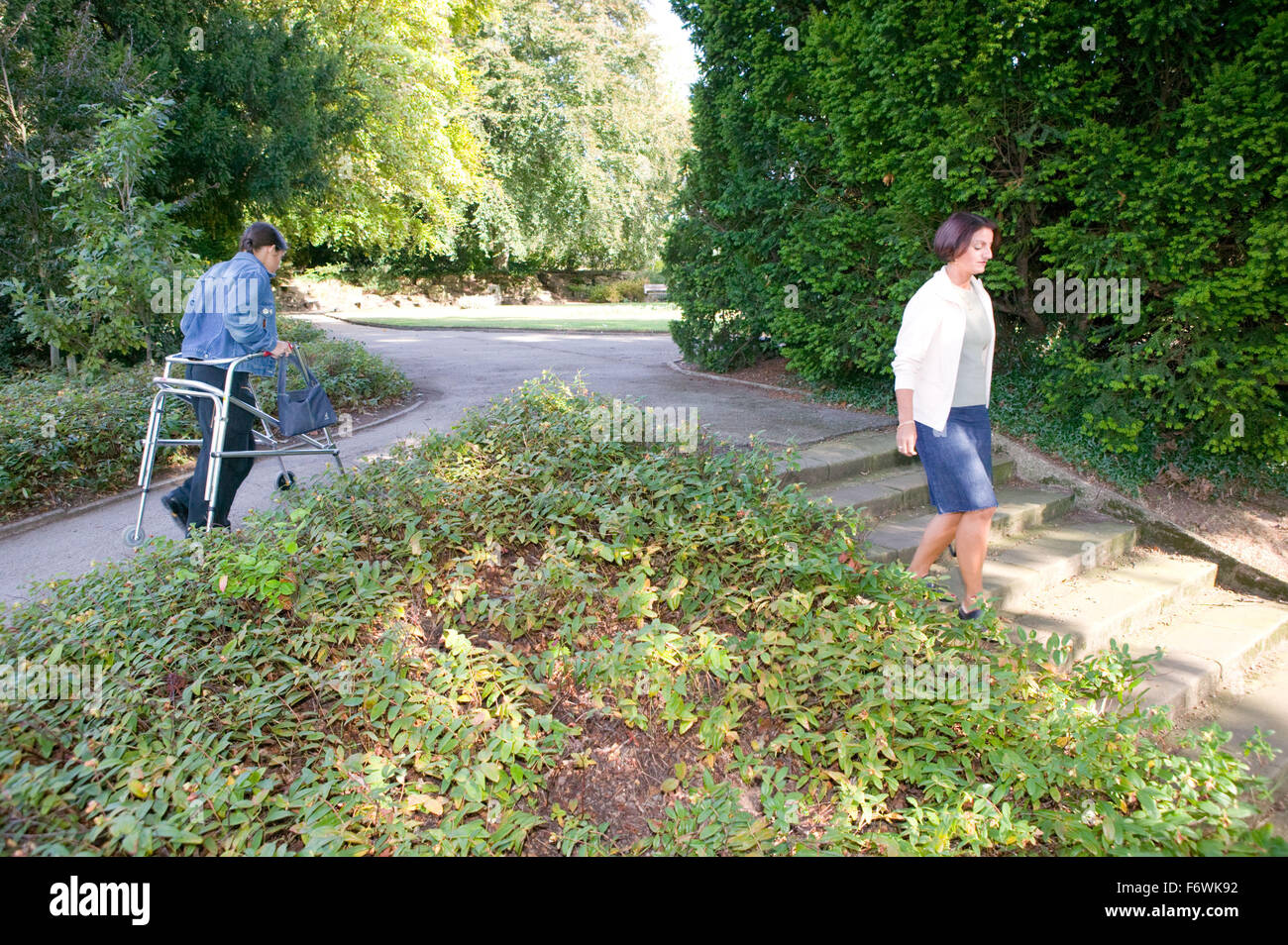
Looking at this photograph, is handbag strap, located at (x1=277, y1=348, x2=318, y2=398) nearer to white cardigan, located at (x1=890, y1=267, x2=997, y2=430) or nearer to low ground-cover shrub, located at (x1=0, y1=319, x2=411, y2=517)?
low ground-cover shrub, located at (x1=0, y1=319, x2=411, y2=517)

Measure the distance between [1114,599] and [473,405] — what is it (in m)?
5.80

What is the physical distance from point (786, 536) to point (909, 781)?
1402 millimetres

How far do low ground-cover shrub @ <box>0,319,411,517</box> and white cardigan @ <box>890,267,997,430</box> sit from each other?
611cm

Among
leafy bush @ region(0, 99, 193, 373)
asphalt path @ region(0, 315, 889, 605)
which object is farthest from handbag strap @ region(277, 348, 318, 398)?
leafy bush @ region(0, 99, 193, 373)

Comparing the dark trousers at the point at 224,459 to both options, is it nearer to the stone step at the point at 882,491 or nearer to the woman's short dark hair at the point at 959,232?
the stone step at the point at 882,491

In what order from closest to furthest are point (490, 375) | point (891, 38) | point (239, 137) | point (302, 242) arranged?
point (891, 38)
point (490, 375)
point (239, 137)
point (302, 242)

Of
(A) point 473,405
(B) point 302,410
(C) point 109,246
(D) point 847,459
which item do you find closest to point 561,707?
(B) point 302,410

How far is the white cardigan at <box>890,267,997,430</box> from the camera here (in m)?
4.09

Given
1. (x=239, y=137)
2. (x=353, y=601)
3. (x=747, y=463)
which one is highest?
(x=239, y=137)

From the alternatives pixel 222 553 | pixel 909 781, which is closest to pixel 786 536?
pixel 909 781

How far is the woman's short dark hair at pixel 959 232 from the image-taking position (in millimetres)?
4004

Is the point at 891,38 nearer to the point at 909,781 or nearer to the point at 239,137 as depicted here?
the point at 909,781

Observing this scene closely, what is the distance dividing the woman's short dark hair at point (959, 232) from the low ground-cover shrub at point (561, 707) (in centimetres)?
155

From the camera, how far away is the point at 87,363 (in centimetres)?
850
